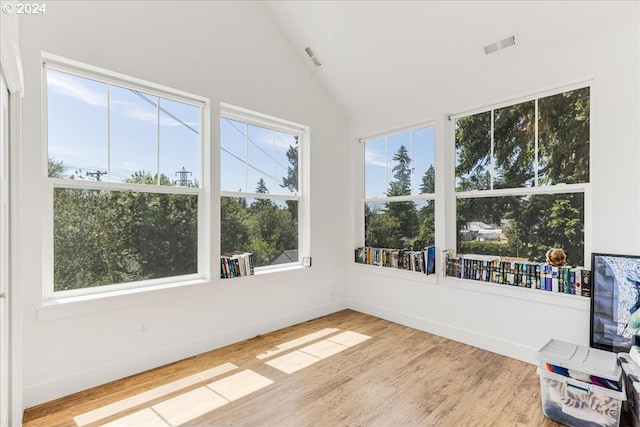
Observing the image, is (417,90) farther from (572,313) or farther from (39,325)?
(39,325)

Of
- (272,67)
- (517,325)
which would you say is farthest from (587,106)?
(272,67)

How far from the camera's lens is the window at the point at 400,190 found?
363cm

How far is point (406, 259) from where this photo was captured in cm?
369

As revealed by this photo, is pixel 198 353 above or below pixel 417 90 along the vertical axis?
below

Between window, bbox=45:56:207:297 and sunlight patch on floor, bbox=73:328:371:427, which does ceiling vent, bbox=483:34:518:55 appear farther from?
sunlight patch on floor, bbox=73:328:371:427

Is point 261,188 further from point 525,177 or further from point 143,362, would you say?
point 525,177

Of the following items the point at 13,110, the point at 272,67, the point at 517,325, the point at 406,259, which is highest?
the point at 272,67

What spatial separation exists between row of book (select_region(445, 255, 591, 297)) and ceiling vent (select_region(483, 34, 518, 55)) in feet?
6.26

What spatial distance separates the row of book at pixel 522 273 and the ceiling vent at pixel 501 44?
1.91 metres

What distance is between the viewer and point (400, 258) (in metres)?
3.77

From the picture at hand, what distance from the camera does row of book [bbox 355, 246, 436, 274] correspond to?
135 inches

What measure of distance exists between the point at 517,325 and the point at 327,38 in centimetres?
339

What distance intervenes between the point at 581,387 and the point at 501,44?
2670 millimetres

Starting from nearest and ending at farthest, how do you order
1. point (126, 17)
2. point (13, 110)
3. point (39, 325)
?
1. point (13, 110)
2. point (39, 325)
3. point (126, 17)
